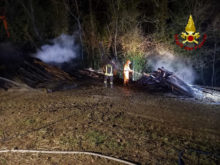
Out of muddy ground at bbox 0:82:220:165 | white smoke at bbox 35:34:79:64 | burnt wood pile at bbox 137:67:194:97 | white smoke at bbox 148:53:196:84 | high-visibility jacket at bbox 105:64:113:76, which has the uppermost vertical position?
white smoke at bbox 35:34:79:64

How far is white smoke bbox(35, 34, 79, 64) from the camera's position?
642 inches

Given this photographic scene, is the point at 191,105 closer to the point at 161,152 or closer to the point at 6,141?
the point at 161,152

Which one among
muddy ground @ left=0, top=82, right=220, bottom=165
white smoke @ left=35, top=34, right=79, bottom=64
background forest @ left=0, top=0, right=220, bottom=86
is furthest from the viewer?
white smoke @ left=35, top=34, right=79, bottom=64

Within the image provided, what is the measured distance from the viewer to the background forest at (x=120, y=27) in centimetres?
1253

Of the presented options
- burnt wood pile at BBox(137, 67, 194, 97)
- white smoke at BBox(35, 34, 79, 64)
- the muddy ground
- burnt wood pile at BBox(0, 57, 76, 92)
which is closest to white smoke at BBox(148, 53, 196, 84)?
burnt wood pile at BBox(137, 67, 194, 97)

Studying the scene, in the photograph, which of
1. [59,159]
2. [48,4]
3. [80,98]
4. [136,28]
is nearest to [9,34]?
[48,4]

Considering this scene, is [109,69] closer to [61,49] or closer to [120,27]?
[120,27]

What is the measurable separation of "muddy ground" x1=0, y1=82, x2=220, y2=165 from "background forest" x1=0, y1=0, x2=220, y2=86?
18.6 feet

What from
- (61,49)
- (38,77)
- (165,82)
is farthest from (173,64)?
(61,49)

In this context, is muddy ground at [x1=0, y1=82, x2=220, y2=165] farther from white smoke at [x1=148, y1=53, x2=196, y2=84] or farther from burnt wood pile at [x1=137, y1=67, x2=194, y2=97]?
white smoke at [x1=148, y1=53, x2=196, y2=84]

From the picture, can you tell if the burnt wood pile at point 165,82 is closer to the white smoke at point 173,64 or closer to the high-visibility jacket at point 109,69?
the white smoke at point 173,64

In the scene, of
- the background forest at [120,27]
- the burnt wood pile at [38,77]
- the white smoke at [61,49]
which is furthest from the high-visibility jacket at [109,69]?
the white smoke at [61,49]

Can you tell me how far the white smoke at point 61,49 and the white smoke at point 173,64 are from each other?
7257 mm

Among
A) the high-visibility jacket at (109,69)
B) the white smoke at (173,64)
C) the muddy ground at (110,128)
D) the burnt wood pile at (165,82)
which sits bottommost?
the muddy ground at (110,128)
